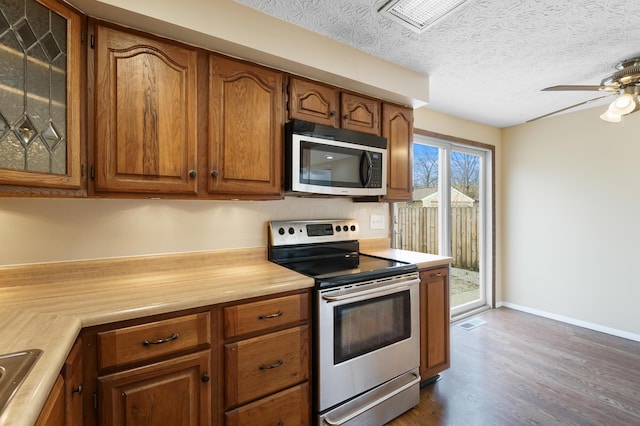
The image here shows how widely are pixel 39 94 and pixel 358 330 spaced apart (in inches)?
73.4

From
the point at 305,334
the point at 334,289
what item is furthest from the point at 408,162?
the point at 305,334

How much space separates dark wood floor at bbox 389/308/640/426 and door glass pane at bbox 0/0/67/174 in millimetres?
2341

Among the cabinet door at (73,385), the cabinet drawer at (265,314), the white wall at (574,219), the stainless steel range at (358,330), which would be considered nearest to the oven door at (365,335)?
the stainless steel range at (358,330)

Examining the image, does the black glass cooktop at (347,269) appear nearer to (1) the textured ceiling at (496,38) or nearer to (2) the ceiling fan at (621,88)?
(1) the textured ceiling at (496,38)

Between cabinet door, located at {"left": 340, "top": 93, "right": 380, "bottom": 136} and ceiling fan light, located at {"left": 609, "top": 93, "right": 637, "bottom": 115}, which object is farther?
cabinet door, located at {"left": 340, "top": 93, "right": 380, "bottom": 136}

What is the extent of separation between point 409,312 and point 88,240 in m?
1.94

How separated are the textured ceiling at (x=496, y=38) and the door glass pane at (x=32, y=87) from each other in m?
0.89

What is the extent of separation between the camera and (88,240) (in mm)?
1572

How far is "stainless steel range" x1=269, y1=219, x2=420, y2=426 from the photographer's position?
62.8 inches

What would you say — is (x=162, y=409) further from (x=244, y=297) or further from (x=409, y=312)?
(x=409, y=312)

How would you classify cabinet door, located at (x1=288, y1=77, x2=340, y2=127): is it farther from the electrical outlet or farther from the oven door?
the oven door

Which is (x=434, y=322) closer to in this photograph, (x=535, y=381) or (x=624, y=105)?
(x=535, y=381)

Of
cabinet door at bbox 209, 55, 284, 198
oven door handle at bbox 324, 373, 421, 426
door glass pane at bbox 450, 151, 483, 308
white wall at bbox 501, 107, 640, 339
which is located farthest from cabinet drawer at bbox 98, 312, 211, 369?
white wall at bbox 501, 107, 640, 339

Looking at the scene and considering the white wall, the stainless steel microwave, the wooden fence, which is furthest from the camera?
the wooden fence
